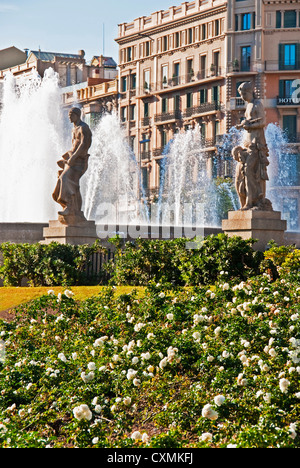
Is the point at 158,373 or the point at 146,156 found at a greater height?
the point at 146,156

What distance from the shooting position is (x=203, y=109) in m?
70.3

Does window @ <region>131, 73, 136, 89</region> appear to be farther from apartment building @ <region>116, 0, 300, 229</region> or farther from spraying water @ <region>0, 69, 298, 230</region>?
spraying water @ <region>0, 69, 298, 230</region>

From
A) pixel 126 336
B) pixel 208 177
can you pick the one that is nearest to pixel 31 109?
pixel 208 177

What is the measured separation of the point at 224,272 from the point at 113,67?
7831 centimetres

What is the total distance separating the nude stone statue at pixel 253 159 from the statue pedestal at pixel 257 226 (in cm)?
18

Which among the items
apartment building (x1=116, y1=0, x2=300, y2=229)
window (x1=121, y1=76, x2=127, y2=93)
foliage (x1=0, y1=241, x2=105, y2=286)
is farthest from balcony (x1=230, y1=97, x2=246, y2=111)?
foliage (x1=0, y1=241, x2=105, y2=286)

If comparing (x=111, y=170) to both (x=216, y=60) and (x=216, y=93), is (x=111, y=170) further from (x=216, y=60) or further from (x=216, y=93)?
(x=216, y=60)

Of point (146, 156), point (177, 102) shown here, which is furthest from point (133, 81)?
point (177, 102)

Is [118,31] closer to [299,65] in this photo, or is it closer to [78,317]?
[299,65]

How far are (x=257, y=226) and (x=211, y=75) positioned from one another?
171 feet

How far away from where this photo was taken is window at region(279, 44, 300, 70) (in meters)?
66.6

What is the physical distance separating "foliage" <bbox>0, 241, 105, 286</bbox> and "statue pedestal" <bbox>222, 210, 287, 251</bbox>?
8.27ft

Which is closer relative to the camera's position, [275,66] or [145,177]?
[275,66]
